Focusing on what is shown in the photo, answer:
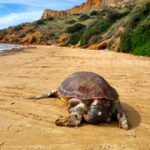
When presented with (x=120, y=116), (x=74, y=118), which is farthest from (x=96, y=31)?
(x=74, y=118)

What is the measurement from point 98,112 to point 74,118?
432 millimetres

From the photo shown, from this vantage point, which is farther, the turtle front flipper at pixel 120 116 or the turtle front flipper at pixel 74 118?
the turtle front flipper at pixel 120 116

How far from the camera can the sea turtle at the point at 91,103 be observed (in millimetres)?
7461

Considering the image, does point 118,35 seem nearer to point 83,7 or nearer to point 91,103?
point 91,103

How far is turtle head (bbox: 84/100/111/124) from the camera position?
294 inches

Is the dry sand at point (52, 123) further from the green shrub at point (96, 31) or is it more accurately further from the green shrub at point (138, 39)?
the green shrub at point (96, 31)

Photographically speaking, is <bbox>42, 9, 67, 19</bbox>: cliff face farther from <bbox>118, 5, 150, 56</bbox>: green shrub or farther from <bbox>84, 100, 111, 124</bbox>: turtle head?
<bbox>84, 100, 111, 124</bbox>: turtle head

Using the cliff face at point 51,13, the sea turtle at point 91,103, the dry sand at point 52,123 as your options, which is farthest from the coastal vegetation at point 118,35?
the cliff face at point 51,13

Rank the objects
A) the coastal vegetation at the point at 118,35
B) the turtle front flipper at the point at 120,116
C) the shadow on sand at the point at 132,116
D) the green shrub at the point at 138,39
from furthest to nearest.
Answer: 1. the coastal vegetation at the point at 118,35
2. the green shrub at the point at 138,39
3. the shadow on sand at the point at 132,116
4. the turtle front flipper at the point at 120,116

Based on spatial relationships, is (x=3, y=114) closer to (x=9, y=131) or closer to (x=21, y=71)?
(x=9, y=131)

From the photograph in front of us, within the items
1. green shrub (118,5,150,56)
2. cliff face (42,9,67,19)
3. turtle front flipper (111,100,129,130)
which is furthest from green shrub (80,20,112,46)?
cliff face (42,9,67,19)

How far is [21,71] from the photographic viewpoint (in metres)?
14.5

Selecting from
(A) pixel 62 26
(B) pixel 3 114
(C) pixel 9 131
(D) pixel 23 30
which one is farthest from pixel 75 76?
(D) pixel 23 30

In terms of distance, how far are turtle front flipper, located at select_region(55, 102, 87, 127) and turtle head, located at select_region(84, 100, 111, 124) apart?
4.9 inches
